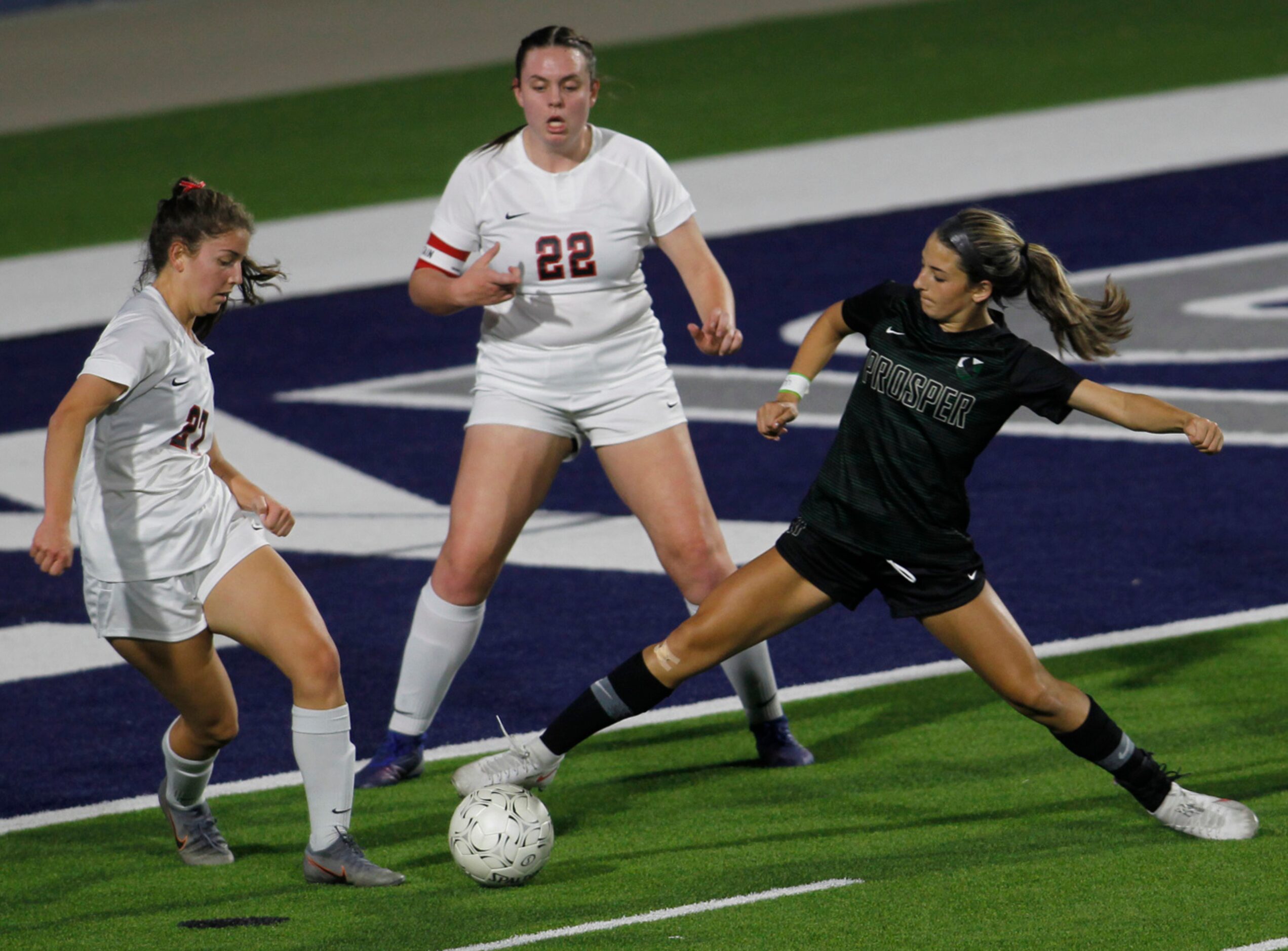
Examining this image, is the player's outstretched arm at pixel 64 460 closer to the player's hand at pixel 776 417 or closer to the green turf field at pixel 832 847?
the green turf field at pixel 832 847

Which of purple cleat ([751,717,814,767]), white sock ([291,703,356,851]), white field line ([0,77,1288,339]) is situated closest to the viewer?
white sock ([291,703,356,851])

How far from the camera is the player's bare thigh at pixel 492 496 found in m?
6.12

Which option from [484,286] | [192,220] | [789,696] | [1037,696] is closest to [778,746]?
[789,696]

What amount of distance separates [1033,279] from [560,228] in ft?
5.06

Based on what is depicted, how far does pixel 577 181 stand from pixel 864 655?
2.35m

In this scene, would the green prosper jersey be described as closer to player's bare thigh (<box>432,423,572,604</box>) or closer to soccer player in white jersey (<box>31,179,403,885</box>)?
player's bare thigh (<box>432,423,572,604</box>)

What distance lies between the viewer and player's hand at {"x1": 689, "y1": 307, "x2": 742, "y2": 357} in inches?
237

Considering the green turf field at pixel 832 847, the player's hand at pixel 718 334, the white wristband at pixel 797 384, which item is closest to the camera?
the green turf field at pixel 832 847

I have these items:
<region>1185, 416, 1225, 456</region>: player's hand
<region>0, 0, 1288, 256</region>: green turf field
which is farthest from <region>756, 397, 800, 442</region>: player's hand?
<region>0, 0, 1288, 256</region>: green turf field

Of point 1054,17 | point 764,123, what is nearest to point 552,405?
point 764,123

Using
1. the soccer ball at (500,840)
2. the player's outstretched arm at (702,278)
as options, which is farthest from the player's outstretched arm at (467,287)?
the soccer ball at (500,840)

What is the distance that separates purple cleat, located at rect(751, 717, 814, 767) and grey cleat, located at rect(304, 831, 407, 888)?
150 centimetres

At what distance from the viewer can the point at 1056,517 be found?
8836 mm

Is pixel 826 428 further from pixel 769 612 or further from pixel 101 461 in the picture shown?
pixel 101 461
